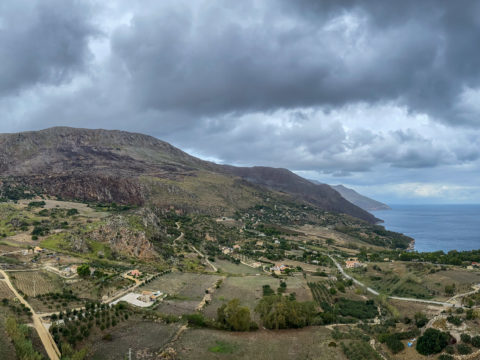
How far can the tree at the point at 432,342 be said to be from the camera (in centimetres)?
2722

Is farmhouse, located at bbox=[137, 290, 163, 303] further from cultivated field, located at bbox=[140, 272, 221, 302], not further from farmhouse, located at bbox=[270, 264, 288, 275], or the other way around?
farmhouse, located at bbox=[270, 264, 288, 275]

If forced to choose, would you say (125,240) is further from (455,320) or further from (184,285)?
(455,320)

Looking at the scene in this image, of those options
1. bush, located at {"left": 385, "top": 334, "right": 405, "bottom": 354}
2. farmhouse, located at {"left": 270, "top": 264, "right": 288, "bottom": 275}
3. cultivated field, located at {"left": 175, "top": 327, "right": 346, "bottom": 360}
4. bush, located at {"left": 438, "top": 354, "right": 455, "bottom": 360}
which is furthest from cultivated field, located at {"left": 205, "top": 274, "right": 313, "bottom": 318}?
bush, located at {"left": 438, "top": 354, "right": 455, "bottom": 360}

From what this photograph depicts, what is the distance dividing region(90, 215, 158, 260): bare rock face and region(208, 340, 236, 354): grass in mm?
44350

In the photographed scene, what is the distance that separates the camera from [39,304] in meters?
35.1

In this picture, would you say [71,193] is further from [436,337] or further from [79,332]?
[436,337]

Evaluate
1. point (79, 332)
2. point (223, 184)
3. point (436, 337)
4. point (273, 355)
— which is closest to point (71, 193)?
point (223, 184)

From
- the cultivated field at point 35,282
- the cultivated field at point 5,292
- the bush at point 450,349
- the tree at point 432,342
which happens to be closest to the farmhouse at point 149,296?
the cultivated field at point 35,282

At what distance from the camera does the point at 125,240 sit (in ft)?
237

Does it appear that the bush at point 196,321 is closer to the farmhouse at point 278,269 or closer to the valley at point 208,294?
the valley at point 208,294

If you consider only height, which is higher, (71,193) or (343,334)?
(71,193)

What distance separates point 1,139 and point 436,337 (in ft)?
772

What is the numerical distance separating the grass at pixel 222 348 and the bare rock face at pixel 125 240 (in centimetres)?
4435

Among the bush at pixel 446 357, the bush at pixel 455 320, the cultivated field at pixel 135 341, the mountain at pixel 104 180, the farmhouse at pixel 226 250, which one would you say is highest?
the mountain at pixel 104 180
